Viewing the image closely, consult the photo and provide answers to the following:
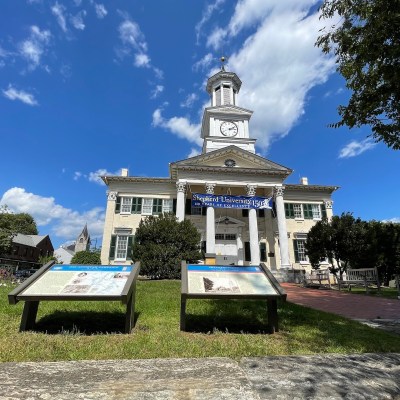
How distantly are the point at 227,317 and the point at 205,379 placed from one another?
13.2 ft

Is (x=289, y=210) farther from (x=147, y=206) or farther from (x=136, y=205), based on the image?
(x=136, y=205)

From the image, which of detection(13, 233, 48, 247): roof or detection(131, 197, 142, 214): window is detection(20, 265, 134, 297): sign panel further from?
detection(13, 233, 48, 247): roof

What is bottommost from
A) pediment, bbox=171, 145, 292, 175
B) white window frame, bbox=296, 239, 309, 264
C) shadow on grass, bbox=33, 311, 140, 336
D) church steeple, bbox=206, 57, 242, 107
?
shadow on grass, bbox=33, 311, 140, 336

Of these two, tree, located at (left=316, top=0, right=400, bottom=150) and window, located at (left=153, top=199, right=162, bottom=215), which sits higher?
window, located at (left=153, top=199, right=162, bottom=215)

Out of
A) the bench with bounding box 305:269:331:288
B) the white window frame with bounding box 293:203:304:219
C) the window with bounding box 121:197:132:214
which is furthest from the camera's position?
the white window frame with bounding box 293:203:304:219

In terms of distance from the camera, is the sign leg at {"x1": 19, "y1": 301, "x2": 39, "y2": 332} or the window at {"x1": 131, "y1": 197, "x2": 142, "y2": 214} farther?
the window at {"x1": 131, "y1": 197, "x2": 142, "y2": 214}

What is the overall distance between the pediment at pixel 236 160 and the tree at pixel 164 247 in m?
9.85

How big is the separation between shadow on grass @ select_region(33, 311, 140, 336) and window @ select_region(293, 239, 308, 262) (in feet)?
75.6

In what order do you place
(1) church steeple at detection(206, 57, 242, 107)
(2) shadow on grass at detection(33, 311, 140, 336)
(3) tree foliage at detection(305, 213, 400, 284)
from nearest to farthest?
(2) shadow on grass at detection(33, 311, 140, 336) → (3) tree foliage at detection(305, 213, 400, 284) → (1) church steeple at detection(206, 57, 242, 107)

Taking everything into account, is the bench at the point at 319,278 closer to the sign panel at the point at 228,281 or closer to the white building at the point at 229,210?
the white building at the point at 229,210

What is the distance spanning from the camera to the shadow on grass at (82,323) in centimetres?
521

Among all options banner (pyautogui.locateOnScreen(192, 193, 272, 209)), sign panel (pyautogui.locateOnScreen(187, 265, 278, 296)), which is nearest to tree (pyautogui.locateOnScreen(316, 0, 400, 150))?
sign panel (pyautogui.locateOnScreen(187, 265, 278, 296))

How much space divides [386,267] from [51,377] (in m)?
22.3

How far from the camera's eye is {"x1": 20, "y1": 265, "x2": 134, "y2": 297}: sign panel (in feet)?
15.6
